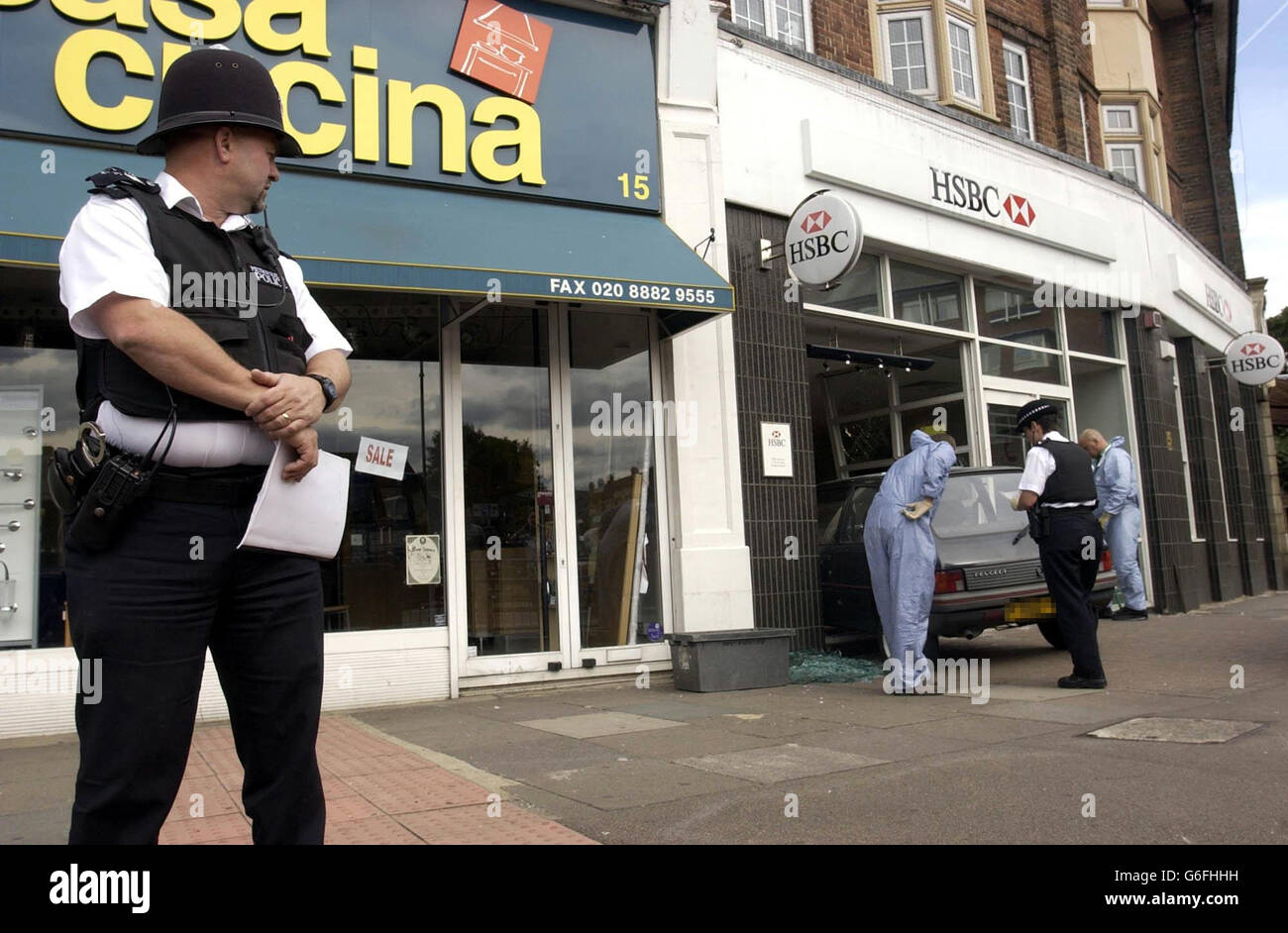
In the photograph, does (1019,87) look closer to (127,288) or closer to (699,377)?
(699,377)

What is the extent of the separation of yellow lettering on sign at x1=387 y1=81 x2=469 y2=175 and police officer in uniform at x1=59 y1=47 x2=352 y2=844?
525 centimetres

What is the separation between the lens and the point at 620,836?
3850mm

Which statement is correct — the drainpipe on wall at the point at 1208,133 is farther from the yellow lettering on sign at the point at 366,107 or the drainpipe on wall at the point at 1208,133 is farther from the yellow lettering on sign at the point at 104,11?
the yellow lettering on sign at the point at 104,11

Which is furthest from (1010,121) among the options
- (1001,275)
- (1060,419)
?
(1060,419)

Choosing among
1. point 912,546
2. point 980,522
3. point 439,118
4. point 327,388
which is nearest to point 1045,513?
point 912,546

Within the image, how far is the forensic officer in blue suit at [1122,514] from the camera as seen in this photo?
11891 millimetres

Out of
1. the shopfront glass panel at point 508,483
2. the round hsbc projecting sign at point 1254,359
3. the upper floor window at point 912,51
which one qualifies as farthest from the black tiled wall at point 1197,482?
the shopfront glass panel at point 508,483

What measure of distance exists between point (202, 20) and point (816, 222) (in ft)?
16.8

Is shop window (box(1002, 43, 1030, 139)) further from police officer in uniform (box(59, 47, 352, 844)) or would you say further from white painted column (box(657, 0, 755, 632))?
police officer in uniform (box(59, 47, 352, 844))

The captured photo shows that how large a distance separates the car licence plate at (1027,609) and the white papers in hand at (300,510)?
6.73 metres

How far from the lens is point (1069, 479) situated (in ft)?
22.9

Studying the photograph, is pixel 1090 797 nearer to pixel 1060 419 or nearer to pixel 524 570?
pixel 524 570

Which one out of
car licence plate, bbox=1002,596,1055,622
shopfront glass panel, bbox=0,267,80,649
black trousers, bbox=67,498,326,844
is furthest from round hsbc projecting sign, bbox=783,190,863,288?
black trousers, bbox=67,498,326,844
